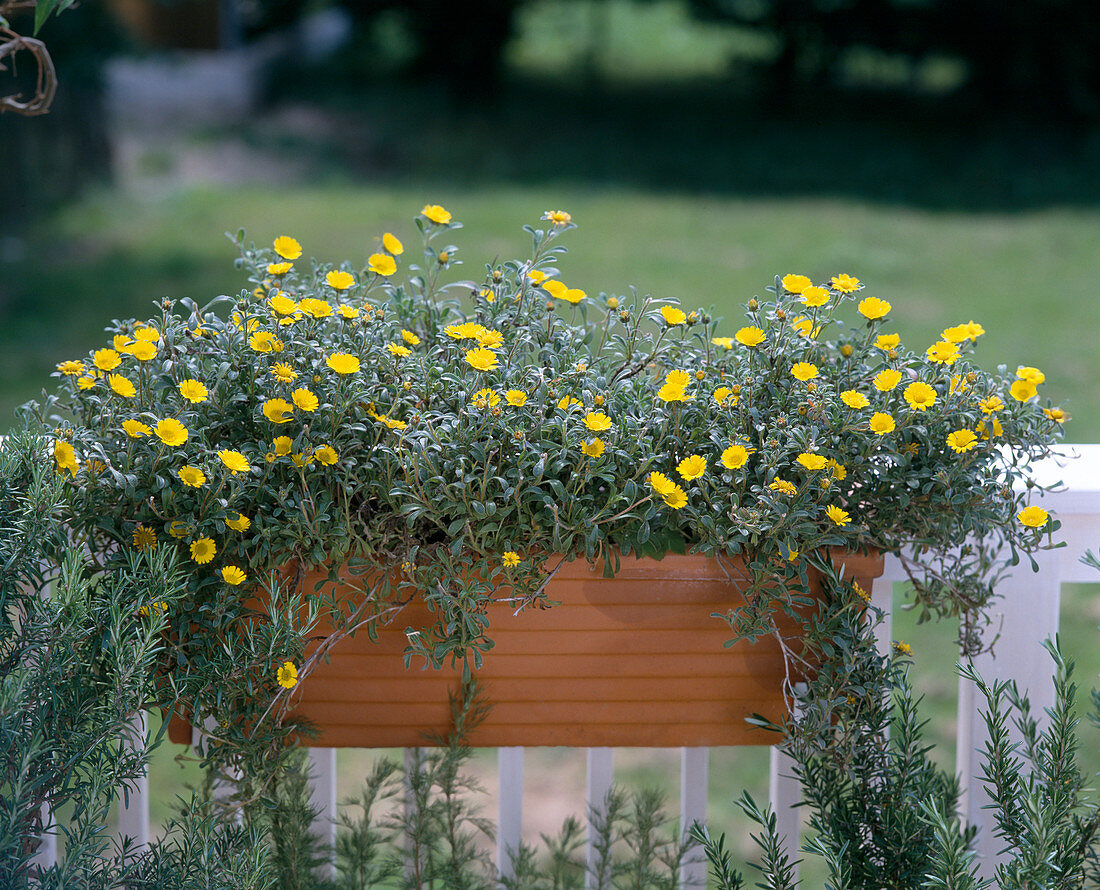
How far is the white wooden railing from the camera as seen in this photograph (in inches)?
54.9

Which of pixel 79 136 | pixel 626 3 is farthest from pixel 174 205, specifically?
pixel 626 3

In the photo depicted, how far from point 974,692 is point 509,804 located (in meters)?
0.61

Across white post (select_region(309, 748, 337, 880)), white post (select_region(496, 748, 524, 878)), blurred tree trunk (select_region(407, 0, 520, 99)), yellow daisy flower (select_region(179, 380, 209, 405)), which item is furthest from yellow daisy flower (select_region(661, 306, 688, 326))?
blurred tree trunk (select_region(407, 0, 520, 99))

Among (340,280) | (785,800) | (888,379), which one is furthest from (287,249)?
(785,800)

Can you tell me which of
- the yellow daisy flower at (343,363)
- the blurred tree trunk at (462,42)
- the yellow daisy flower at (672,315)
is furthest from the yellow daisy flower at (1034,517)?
the blurred tree trunk at (462,42)

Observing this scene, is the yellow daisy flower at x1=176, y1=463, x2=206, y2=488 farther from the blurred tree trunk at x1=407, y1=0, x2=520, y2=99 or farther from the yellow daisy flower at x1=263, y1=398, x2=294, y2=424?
the blurred tree trunk at x1=407, y1=0, x2=520, y2=99

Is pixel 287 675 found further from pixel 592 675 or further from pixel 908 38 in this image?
pixel 908 38

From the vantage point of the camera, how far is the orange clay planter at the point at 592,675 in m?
1.26

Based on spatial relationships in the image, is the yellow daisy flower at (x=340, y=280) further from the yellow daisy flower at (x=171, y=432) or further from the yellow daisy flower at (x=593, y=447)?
the yellow daisy flower at (x=593, y=447)

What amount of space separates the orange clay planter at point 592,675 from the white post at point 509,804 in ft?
0.47

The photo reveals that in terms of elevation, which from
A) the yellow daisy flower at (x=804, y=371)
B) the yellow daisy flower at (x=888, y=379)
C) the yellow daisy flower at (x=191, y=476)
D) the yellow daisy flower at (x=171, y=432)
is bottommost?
the yellow daisy flower at (x=191, y=476)

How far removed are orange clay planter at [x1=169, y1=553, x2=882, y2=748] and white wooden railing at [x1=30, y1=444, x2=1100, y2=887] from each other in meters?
0.15

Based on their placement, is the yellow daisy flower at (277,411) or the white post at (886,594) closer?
the yellow daisy flower at (277,411)

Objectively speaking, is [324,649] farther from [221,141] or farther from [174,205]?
[221,141]
